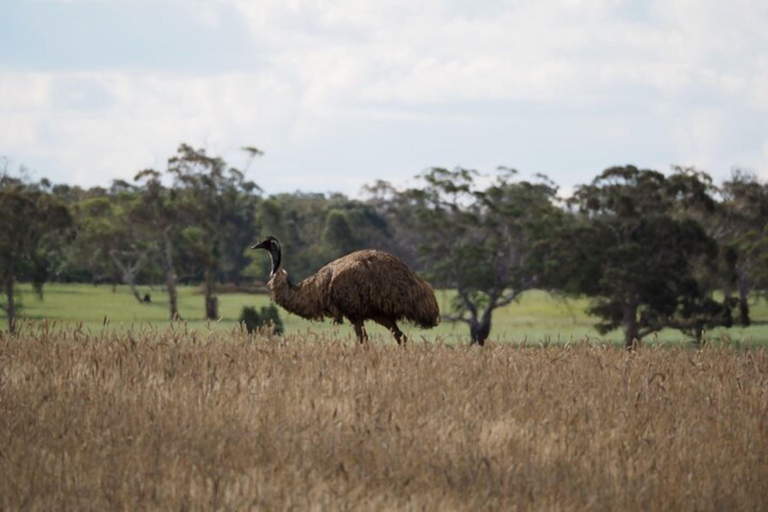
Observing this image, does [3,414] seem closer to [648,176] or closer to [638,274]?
[638,274]

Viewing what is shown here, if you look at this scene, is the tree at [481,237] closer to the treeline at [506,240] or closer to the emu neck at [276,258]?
the treeline at [506,240]

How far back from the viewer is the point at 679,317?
6378 cm

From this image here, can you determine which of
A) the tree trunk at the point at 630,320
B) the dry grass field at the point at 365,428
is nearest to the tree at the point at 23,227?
the tree trunk at the point at 630,320

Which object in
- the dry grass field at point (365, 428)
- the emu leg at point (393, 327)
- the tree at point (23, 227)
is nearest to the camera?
the dry grass field at point (365, 428)

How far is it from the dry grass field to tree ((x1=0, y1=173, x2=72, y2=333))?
58.5 m

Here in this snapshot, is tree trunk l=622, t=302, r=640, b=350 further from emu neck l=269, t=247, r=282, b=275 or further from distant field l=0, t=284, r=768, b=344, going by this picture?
emu neck l=269, t=247, r=282, b=275

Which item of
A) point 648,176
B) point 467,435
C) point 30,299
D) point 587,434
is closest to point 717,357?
point 587,434

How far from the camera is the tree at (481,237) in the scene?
68.9 meters

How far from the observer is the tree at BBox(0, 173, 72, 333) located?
233 ft

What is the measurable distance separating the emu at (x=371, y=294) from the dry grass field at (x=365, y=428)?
11.6 ft

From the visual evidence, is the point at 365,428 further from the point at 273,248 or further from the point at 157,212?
the point at 157,212

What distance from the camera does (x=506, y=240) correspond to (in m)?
71.9

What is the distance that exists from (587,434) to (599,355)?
4552mm

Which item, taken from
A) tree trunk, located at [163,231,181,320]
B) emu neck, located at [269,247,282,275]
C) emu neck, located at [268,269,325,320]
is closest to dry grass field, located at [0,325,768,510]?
emu neck, located at [268,269,325,320]
